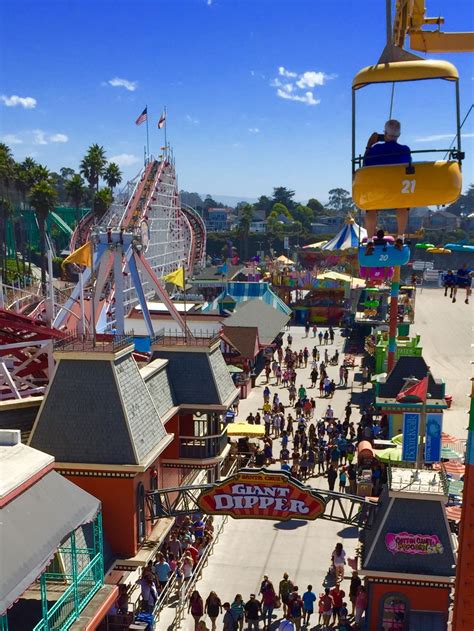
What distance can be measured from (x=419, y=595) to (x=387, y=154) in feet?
30.4

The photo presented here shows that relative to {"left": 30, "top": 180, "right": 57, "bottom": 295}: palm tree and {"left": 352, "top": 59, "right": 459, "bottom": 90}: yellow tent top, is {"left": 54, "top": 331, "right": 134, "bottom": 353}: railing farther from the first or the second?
{"left": 30, "top": 180, "right": 57, "bottom": 295}: palm tree

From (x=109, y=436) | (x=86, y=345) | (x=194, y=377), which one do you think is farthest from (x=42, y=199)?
(x=109, y=436)

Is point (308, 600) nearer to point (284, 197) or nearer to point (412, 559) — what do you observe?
point (412, 559)

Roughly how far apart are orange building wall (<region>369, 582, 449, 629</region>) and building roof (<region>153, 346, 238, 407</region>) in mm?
7020

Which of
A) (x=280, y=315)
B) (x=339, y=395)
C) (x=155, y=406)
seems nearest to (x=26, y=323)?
(x=155, y=406)

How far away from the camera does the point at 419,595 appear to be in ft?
44.0

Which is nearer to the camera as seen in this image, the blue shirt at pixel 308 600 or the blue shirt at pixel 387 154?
the blue shirt at pixel 387 154

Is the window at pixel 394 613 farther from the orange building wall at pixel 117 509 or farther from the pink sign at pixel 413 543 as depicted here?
the orange building wall at pixel 117 509

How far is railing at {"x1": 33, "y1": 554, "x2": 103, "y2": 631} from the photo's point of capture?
10484 mm

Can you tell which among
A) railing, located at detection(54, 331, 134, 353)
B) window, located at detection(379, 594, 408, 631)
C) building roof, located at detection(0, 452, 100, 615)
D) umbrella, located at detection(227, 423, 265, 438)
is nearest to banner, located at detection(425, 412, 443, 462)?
window, located at detection(379, 594, 408, 631)

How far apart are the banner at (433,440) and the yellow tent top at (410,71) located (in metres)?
13.0

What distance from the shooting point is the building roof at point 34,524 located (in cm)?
877

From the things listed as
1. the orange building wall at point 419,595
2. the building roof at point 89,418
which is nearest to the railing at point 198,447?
the building roof at point 89,418

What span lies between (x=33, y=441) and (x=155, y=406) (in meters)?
3.34
